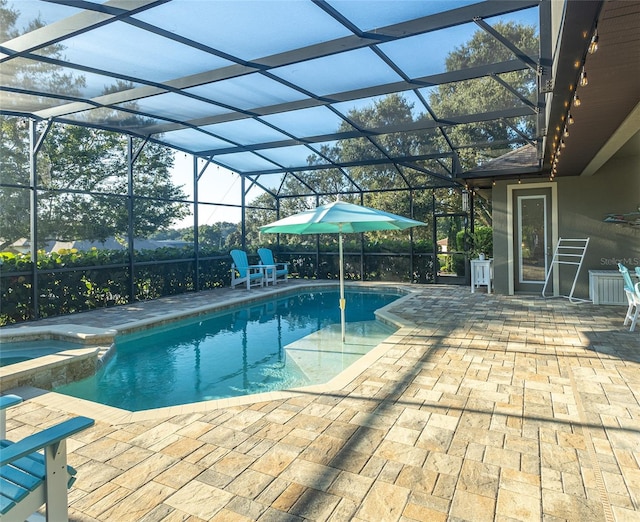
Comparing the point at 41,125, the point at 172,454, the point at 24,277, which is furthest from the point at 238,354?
the point at 41,125

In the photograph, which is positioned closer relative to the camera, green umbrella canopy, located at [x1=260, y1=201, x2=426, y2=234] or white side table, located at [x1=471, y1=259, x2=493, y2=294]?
green umbrella canopy, located at [x1=260, y1=201, x2=426, y2=234]

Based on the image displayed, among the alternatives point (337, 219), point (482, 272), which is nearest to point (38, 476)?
point (337, 219)

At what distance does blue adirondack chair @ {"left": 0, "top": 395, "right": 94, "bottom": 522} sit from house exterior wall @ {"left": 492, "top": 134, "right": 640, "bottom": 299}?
31.2ft

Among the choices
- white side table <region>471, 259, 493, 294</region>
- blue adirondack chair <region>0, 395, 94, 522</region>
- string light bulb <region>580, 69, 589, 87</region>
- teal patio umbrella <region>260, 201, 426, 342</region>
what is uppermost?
string light bulb <region>580, 69, 589, 87</region>

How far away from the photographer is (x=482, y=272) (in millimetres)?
9750

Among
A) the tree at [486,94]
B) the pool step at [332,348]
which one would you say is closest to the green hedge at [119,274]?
the tree at [486,94]

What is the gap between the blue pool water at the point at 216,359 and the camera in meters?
4.35

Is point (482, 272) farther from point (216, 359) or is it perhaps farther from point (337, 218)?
point (216, 359)

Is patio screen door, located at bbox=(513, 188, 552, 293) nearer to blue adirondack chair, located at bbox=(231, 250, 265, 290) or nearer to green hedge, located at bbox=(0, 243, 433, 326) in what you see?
green hedge, located at bbox=(0, 243, 433, 326)

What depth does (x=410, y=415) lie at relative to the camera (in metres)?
3.04

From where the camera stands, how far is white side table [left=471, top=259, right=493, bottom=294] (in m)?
9.63

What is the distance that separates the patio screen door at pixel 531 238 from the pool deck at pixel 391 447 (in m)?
4.96

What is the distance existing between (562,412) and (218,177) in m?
10.7

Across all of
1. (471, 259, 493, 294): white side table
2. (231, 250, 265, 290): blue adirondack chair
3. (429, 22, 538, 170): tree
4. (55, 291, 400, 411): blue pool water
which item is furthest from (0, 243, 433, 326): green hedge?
(429, 22, 538, 170): tree
